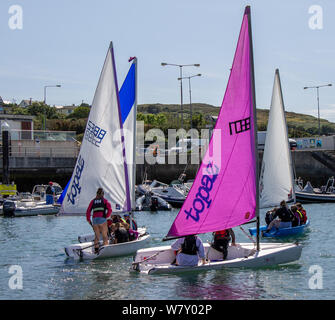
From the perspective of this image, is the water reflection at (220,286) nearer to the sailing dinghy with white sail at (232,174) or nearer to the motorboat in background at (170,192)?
the sailing dinghy with white sail at (232,174)

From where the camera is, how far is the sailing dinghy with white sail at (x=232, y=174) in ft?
55.6

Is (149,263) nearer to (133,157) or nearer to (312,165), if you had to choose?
(133,157)

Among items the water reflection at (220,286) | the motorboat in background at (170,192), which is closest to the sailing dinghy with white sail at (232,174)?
the water reflection at (220,286)

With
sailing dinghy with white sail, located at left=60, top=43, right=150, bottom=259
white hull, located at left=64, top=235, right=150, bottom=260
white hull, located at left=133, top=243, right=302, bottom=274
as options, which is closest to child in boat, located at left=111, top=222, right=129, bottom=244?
white hull, located at left=64, top=235, right=150, bottom=260

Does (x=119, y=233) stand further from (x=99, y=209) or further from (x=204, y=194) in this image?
(x=204, y=194)

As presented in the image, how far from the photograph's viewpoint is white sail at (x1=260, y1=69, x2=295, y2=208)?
27734mm

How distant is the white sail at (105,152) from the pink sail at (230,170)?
13.4 feet

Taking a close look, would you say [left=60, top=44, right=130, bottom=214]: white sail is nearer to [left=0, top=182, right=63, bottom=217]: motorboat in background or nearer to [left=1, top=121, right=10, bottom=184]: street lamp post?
[left=0, top=182, right=63, bottom=217]: motorboat in background

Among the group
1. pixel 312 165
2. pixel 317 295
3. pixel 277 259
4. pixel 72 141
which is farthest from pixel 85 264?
pixel 312 165

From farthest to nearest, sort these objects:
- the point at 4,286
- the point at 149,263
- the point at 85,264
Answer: the point at 85,264 → the point at 149,263 → the point at 4,286

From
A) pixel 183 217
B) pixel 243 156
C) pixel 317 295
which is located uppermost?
pixel 243 156

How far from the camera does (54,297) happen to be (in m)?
15.0

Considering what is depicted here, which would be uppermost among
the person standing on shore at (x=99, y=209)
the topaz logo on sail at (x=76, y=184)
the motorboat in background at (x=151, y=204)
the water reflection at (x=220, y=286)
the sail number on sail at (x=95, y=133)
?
the sail number on sail at (x=95, y=133)

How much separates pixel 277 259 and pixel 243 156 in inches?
124
